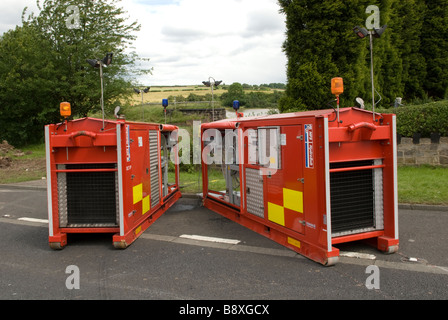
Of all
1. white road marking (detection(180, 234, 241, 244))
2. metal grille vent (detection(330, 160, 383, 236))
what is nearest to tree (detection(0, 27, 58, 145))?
white road marking (detection(180, 234, 241, 244))

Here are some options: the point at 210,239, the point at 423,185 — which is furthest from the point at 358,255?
the point at 423,185

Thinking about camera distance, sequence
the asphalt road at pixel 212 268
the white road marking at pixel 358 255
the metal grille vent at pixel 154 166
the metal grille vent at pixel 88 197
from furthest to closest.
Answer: the metal grille vent at pixel 154 166
the metal grille vent at pixel 88 197
the white road marking at pixel 358 255
the asphalt road at pixel 212 268

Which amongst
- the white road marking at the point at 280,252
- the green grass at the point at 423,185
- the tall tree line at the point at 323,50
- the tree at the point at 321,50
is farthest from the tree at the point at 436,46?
the white road marking at the point at 280,252

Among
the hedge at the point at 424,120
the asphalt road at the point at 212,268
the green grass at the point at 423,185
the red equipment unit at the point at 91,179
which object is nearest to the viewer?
the asphalt road at the point at 212,268

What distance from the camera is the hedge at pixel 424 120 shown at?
1173 centimetres

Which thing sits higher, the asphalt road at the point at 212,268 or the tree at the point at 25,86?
Result: the tree at the point at 25,86

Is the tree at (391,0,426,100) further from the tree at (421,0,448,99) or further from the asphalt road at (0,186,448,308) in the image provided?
the asphalt road at (0,186,448,308)

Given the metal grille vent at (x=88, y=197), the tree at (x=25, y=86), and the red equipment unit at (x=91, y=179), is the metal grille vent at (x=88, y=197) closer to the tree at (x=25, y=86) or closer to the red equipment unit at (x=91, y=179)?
the red equipment unit at (x=91, y=179)

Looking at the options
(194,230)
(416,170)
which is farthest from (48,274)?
(416,170)

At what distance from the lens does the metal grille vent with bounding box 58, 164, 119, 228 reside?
668 cm

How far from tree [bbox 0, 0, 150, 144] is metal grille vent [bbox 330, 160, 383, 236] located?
18.9 meters

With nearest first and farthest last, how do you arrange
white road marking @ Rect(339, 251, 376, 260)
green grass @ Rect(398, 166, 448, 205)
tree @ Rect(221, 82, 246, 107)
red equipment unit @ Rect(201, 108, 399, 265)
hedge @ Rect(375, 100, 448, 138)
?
red equipment unit @ Rect(201, 108, 399, 265), white road marking @ Rect(339, 251, 376, 260), green grass @ Rect(398, 166, 448, 205), hedge @ Rect(375, 100, 448, 138), tree @ Rect(221, 82, 246, 107)

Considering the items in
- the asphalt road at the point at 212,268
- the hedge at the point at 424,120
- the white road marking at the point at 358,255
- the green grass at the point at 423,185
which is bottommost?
the asphalt road at the point at 212,268

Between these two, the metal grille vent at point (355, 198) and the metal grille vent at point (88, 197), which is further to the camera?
the metal grille vent at point (88, 197)
